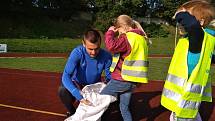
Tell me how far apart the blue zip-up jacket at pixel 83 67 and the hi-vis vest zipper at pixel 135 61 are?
534 millimetres

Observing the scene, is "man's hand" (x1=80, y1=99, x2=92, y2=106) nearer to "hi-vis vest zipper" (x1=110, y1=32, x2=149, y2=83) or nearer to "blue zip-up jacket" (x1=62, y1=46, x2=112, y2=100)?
"blue zip-up jacket" (x1=62, y1=46, x2=112, y2=100)

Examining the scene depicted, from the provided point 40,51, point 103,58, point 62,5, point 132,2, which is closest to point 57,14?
point 62,5

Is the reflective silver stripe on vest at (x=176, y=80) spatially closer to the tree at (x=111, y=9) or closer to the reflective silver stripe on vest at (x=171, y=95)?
the reflective silver stripe on vest at (x=171, y=95)

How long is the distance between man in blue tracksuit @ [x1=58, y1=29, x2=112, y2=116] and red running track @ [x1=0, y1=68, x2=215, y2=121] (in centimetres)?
64

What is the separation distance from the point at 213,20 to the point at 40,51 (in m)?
27.5

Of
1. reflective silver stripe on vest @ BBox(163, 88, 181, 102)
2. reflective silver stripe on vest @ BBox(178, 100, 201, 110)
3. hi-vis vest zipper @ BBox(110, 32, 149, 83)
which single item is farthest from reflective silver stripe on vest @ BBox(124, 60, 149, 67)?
reflective silver stripe on vest @ BBox(178, 100, 201, 110)

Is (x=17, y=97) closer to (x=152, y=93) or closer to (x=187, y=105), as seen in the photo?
(x=152, y=93)

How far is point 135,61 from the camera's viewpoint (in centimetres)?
541

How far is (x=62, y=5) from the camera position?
184 feet

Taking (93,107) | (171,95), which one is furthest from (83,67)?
(171,95)

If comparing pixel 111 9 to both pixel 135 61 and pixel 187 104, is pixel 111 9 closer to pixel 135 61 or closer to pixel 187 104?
pixel 135 61

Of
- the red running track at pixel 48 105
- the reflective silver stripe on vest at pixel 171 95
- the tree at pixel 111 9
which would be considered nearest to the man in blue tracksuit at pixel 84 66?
the red running track at pixel 48 105

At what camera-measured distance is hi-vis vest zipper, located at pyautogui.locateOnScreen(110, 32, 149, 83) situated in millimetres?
5328

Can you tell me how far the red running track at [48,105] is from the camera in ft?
22.4
